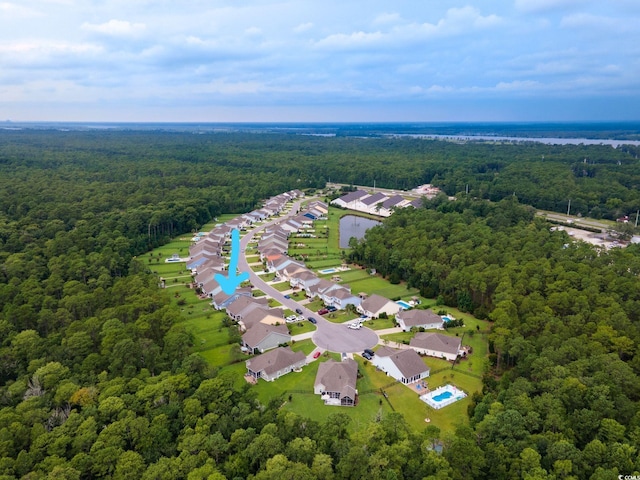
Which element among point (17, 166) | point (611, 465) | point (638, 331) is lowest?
point (611, 465)

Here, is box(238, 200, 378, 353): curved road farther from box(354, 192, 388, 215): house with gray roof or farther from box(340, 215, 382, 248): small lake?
box(354, 192, 388, 215): house with gray roof

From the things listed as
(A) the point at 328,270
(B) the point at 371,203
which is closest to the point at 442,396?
(A) the point at 328,270

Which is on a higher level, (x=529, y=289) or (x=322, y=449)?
(x=529, y=289)

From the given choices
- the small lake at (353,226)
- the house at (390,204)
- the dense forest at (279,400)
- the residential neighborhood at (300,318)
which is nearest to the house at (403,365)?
the residential neighborhood at (300,318)

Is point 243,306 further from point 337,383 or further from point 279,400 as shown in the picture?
point 279,400

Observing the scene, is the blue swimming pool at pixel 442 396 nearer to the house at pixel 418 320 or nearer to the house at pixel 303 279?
the house at pixel 418 320

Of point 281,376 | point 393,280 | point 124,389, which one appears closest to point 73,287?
point 124,389

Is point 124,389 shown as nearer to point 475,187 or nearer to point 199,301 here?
point 199,301
